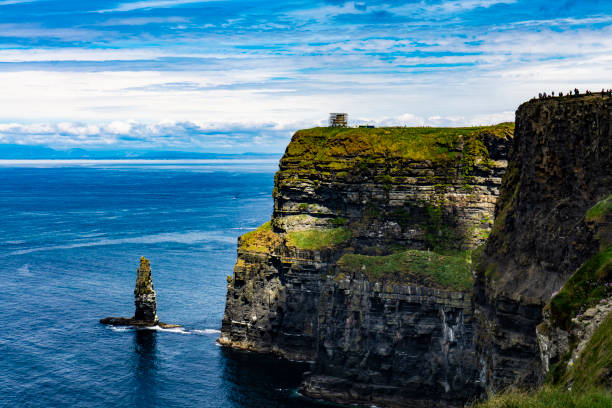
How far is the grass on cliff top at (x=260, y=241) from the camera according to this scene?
98.4 m

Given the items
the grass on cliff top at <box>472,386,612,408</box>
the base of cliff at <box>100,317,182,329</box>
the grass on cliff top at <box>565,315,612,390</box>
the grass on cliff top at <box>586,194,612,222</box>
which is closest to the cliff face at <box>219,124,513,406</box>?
the base of cliff at <box>100,317,182,329</box>

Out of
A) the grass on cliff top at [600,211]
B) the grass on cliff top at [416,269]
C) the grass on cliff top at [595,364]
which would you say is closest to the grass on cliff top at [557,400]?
the grass on cliff top at [595,364]

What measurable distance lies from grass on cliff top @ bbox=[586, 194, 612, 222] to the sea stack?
3021 inches

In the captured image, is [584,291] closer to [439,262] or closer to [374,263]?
[439,262]

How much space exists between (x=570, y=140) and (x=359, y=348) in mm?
40373

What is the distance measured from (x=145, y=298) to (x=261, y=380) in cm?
2839

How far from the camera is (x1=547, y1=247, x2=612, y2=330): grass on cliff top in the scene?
102 ft

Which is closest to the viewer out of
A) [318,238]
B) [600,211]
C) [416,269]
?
[600,211]

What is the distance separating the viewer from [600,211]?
3853 cm

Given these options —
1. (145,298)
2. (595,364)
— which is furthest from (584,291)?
(145,298)

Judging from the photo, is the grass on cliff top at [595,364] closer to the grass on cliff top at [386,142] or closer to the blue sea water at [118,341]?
the blue sea water at [118,341]

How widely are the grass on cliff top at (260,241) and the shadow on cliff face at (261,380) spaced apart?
14.5 metres

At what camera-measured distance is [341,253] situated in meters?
94.6

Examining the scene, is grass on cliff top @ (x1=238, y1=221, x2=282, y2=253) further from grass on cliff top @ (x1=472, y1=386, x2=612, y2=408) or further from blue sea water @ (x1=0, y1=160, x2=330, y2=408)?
grass on cliff top @ (x1=472, y1=386, x2=612, y2=408)
